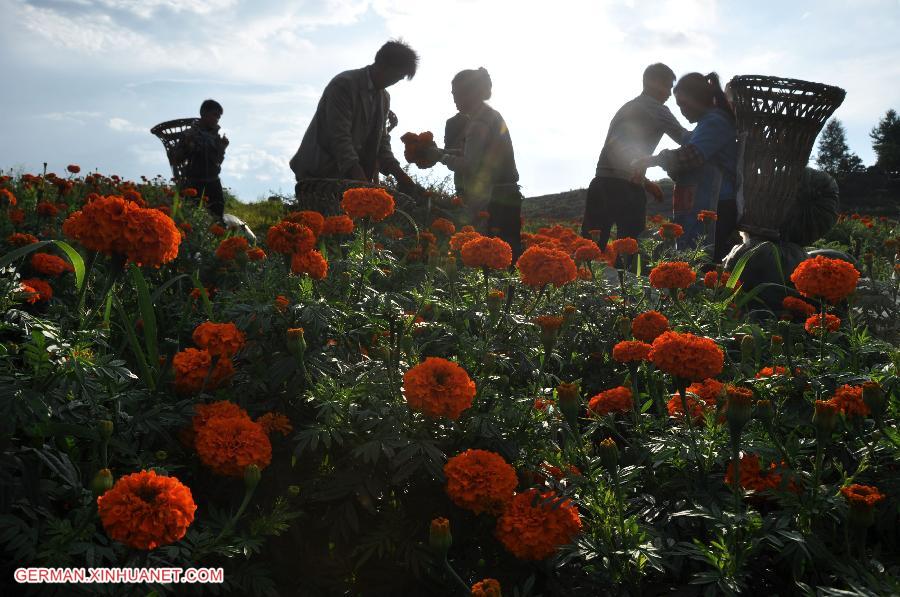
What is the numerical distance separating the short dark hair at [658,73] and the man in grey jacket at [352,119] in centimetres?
188

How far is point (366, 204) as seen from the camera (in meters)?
2.54

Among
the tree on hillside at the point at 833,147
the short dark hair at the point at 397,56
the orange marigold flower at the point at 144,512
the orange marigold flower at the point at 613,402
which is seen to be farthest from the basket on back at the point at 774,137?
the tree on hillside at the point at 833,147

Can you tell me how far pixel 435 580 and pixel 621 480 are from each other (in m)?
0.54

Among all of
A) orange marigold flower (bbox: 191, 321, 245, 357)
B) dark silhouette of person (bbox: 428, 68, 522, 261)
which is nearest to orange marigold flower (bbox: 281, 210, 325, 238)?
orange marigold flower (bbox: 191, 321, 245, 357)

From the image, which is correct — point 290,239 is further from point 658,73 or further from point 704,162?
point 658,73

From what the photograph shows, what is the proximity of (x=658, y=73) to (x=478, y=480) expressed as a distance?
15.1 ft

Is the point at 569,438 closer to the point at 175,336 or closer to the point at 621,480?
the point at 621,480

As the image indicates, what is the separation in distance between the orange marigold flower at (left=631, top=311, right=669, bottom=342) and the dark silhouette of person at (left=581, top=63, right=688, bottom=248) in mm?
2921

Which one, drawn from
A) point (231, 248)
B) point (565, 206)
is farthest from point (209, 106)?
point (565, 206)

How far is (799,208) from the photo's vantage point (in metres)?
4.70

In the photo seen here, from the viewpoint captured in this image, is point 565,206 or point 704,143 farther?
point 565,206

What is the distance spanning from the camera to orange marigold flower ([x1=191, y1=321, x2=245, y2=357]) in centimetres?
177

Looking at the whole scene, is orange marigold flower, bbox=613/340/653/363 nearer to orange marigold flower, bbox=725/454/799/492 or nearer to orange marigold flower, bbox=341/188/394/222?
orange marigold flower, bbox=725/454/799/492

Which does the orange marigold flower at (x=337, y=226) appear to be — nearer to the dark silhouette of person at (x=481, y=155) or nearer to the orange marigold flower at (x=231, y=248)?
the orange marigold flower at (x=231, y=248)
